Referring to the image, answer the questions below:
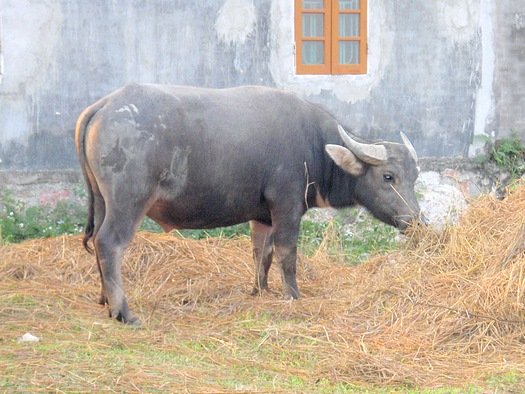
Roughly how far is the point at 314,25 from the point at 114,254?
5251 mm

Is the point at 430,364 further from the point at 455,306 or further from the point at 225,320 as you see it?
the point at 225,320

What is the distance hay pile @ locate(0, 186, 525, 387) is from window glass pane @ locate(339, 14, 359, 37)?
10.3ft

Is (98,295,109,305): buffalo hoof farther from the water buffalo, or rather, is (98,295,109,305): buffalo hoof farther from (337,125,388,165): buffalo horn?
(337,125,388,165): buffalo horn

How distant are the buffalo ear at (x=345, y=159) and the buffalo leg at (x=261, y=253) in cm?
78

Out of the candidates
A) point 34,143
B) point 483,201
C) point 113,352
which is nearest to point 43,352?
point 113,352

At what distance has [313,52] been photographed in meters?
11.8

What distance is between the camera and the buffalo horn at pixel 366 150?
8297mm

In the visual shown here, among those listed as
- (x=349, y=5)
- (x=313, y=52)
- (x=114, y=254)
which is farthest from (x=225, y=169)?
(x=349, y=5)

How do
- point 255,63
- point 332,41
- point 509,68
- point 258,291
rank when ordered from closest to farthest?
1. point 258,291
2. point 255,63
3. point 332,41
4. point 509,68

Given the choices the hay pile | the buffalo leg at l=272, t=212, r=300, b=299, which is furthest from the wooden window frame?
the buffalo leg at l=272, t=212, r=300, b=299

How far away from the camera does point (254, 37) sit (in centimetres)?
1161

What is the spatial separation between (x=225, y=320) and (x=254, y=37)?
4.87 m

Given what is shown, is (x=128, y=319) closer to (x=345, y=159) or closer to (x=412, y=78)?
(x=345, y=159)

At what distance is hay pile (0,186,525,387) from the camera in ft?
21.2
